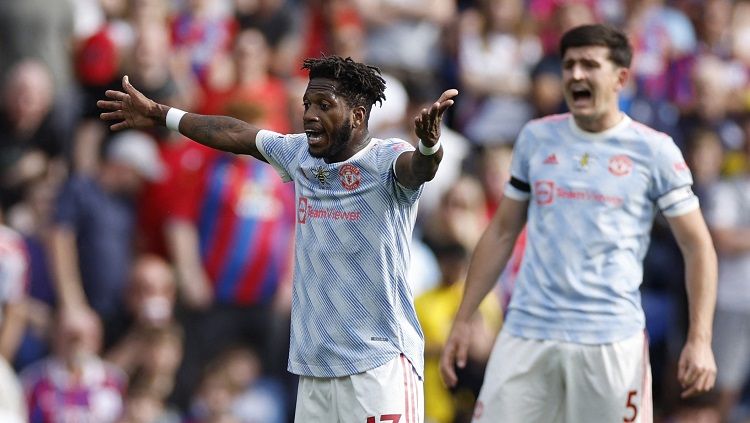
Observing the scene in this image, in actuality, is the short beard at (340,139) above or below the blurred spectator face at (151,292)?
above

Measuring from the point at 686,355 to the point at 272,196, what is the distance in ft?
15.5

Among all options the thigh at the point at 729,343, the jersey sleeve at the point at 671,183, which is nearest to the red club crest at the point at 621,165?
the jersey sleeve at the point at 671,183

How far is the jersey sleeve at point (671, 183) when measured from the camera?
747cm

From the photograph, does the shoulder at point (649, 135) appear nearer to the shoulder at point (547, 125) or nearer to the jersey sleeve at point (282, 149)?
the shoulder at point (547, 125)

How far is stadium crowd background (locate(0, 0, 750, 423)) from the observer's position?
1098 centimetres

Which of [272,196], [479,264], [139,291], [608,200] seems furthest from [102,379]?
[608,200]

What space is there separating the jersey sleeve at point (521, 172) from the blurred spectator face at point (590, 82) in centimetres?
29

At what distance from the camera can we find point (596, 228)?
24.5 feet

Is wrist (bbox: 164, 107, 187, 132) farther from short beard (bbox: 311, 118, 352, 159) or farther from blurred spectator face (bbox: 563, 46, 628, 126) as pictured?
blurred spectator face (bbox: 563, 46, 628, 126)

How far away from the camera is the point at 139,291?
435 inches

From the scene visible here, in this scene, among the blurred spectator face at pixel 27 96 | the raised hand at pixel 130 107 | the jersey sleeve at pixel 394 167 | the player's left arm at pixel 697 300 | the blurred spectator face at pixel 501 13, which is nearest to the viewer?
the jersey sleeve at pixel 394 167

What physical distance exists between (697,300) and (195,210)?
4.97 meters

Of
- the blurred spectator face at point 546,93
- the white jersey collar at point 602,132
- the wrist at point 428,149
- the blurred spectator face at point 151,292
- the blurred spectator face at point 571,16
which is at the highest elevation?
the blurred spectator face at point 571,16

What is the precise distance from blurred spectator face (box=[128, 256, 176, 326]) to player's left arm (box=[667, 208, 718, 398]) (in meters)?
4.65
